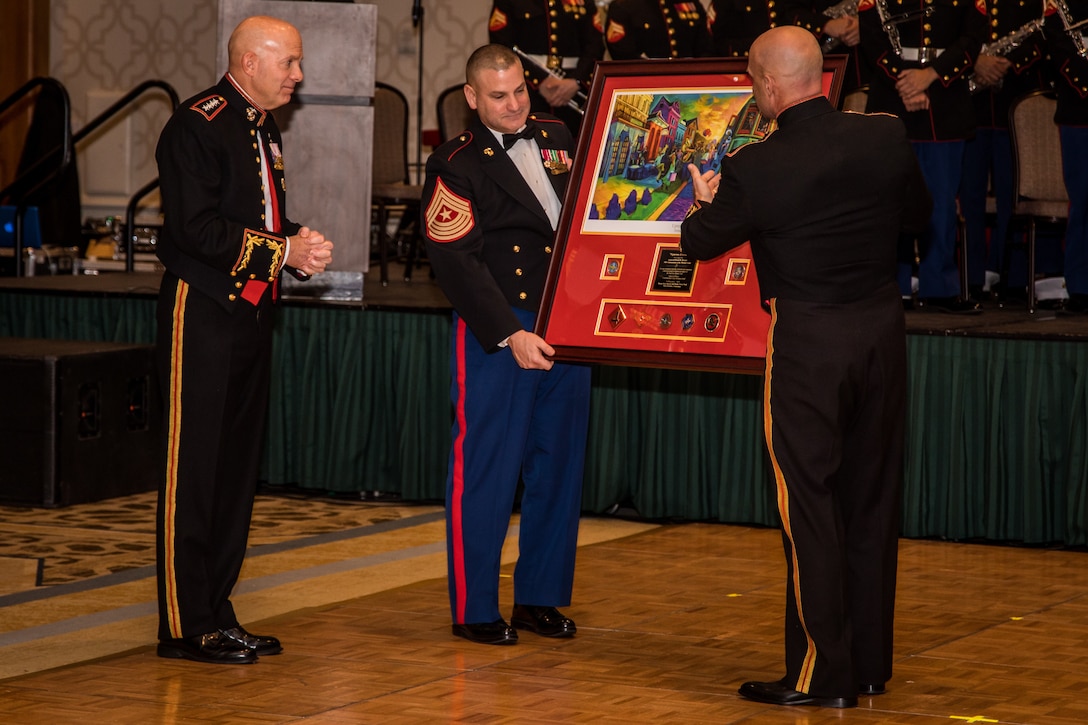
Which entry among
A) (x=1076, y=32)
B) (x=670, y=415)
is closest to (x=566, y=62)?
(x=670, y=415)

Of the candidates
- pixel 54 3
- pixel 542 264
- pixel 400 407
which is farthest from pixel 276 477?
pixel 54 3

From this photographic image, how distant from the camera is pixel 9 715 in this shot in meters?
3.56

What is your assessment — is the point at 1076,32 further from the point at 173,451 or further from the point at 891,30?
the point at 173,451

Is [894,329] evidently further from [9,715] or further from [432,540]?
[432,540]

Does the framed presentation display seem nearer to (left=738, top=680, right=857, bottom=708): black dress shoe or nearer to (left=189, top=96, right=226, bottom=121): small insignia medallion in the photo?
(left=738, top=680, right=857, bottom=708): black dress shoe

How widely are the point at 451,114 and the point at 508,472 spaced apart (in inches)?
189

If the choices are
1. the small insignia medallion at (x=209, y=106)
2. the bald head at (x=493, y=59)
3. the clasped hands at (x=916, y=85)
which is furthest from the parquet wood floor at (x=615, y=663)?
the clasped hands at (x=916, y=85)

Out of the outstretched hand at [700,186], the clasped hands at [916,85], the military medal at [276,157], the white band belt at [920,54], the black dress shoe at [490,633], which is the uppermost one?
the white band belt at [920,54]

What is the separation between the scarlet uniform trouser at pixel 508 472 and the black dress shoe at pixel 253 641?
0.49m

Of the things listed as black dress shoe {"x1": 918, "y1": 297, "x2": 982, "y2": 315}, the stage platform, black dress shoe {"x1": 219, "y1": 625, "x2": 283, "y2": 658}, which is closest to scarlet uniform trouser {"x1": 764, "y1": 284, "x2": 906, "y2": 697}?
black dress shoe {"x1": 219, "y1": 625, "x2": 283, "y2": 658}

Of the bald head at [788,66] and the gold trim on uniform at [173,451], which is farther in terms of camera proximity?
the gold trim on uniform at [173,451]

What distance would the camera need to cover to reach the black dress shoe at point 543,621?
440 cm

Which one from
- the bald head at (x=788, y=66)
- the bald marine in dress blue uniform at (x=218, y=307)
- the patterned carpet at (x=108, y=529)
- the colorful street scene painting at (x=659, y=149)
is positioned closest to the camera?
the bald head at (x=788, y=66)

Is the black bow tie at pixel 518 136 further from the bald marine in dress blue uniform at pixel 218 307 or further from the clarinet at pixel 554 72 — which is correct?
the clarinet at pixel 554 72
